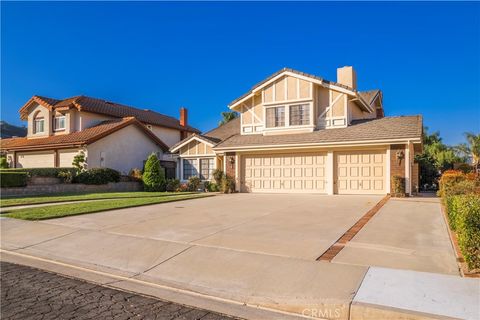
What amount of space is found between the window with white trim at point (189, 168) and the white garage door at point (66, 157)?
7.78m

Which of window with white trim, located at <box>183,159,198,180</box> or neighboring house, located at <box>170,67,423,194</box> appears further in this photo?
window with white trim, located at <box>183,159,198,180</box>

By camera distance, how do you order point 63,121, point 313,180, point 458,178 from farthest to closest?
1. point 63,121
2. point 313,180
3. point 458,178

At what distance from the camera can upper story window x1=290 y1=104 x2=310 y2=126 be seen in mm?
18906

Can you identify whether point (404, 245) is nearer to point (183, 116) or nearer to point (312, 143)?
point (312, 143)

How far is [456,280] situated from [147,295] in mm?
4291

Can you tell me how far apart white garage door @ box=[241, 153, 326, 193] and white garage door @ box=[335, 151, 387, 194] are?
2.88 feet

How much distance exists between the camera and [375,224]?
28.6 ft

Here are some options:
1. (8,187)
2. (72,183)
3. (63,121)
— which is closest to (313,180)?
(72,183)

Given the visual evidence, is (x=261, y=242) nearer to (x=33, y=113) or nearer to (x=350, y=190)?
(x=350, y=190)

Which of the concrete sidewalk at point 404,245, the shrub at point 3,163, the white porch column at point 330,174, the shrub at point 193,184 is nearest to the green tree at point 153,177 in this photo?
the shrub at point 193,184

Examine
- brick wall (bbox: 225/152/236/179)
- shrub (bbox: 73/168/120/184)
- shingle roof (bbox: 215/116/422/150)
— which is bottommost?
shrub (bbox: 73/168/120/184)

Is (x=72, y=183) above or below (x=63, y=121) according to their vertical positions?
below

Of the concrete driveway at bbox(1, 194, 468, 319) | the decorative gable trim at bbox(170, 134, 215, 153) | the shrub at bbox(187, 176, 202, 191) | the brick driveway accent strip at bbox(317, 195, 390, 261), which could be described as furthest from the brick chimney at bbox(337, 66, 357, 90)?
the concrete driveway at bbox(1, 194, 468, 319)

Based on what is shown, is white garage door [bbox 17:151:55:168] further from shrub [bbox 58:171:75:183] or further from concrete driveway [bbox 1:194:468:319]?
concrete driveway [bbox 1:194:468:319]
